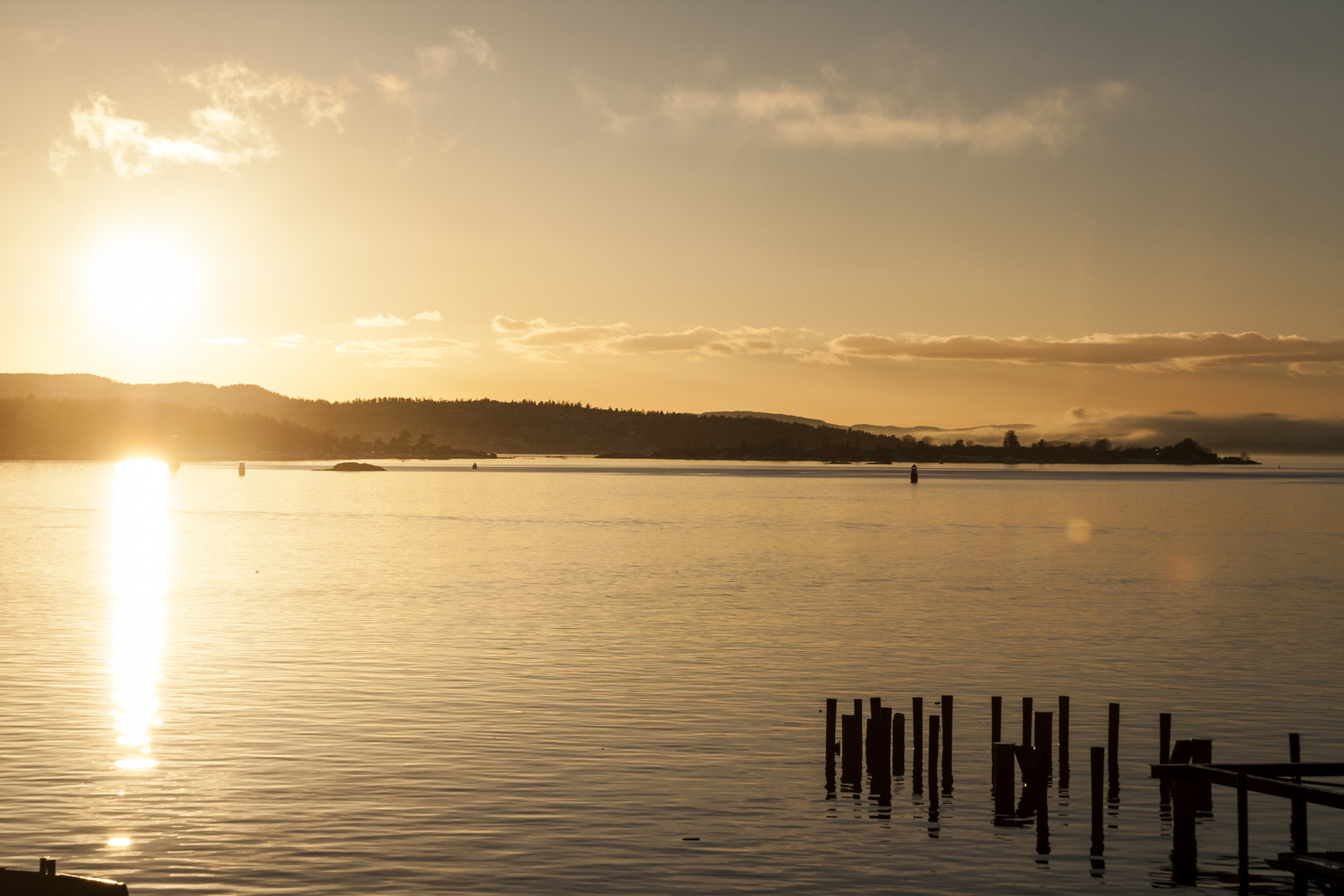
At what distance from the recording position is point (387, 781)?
23.5 m

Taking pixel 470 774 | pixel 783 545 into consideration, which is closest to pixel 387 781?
pixel 470 774

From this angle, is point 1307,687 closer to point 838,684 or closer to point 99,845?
point 838,684

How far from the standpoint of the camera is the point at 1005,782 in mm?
22078

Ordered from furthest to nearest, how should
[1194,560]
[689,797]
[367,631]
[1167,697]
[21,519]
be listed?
[21,519] → [1194,560] → [367,631] → [1167,697] → [689,797]

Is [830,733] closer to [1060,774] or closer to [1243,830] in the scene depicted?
[1060,774]

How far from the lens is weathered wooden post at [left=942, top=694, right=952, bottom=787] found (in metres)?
23.4

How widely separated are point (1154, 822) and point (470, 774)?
13.3 meters

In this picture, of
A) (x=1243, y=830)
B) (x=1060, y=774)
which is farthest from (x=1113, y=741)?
(x=1243, y=830)

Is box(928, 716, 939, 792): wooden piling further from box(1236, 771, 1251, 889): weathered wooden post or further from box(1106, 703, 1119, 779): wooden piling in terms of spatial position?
box(1236, 771, 1251, 889): weathered wooden post

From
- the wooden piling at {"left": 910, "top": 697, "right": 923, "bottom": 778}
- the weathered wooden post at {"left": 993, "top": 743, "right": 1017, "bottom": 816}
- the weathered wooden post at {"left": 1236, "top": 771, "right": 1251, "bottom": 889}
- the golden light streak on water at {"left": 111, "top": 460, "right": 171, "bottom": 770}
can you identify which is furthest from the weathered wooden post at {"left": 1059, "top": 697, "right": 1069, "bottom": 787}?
the golden light streak on water at {"left": 111, "top": 460, "right": 171, "bottom": 770}

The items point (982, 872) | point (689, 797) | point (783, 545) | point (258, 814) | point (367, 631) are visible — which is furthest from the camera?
point (783, 545)

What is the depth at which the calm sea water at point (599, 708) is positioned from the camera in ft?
63.8

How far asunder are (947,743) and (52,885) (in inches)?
640

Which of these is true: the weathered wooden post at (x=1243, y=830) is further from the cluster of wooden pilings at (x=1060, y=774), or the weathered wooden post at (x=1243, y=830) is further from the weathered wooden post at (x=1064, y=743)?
the weathered wooden post at (x=1064, y=743)
